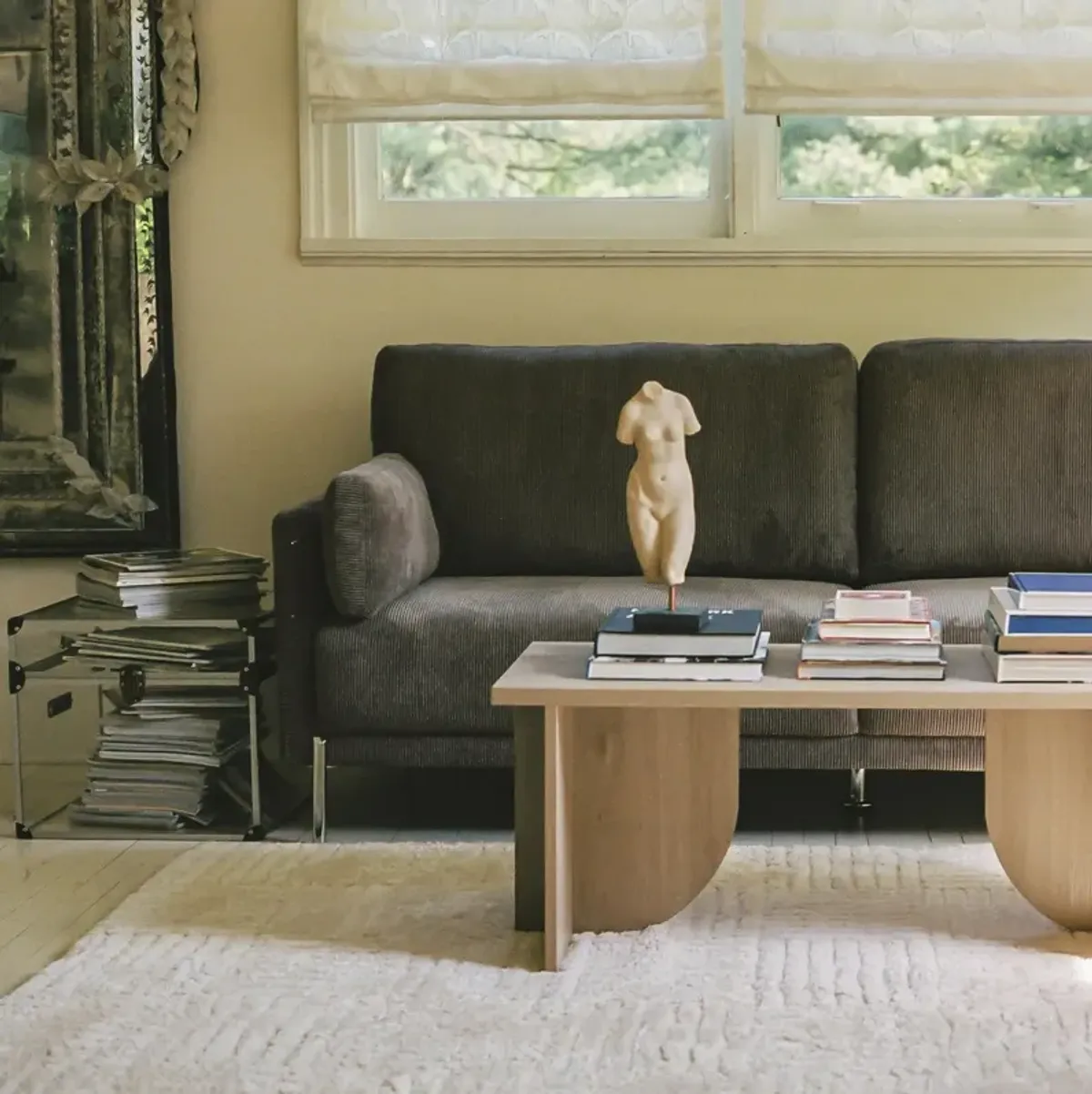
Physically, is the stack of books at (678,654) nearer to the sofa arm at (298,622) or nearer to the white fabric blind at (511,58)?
the sofa arm at (298,622)

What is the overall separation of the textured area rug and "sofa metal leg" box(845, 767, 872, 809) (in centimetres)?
35

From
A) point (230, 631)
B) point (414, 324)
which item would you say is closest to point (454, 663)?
point (230, 631)

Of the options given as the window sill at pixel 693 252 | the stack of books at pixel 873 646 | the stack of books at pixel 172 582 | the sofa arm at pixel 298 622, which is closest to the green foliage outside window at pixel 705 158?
the window sill at pixel 693 252

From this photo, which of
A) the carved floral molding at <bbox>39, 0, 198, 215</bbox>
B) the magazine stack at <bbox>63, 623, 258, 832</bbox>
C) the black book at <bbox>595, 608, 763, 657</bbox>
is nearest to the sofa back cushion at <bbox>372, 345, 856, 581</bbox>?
the magazine stack at <bbox>63, 623, 258, 832</bbox>

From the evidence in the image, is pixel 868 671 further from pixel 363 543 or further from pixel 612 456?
pixel 612 456

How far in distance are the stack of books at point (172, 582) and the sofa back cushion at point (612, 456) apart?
16.3 inches

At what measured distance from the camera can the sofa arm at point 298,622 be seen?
296 cm

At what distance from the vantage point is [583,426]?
3.38 meters

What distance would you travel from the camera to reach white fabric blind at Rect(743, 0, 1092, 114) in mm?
3510

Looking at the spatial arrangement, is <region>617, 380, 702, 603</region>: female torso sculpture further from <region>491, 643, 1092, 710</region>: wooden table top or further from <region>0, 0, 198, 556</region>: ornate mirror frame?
<region>0, 0, 198, 556</region>: ornate mirror frame

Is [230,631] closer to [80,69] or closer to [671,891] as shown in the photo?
[671,891]

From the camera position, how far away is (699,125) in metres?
3.78

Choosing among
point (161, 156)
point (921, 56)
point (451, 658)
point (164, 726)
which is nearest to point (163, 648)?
point (164, 726)

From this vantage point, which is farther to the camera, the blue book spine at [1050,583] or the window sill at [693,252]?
the window sill at [693,252]
